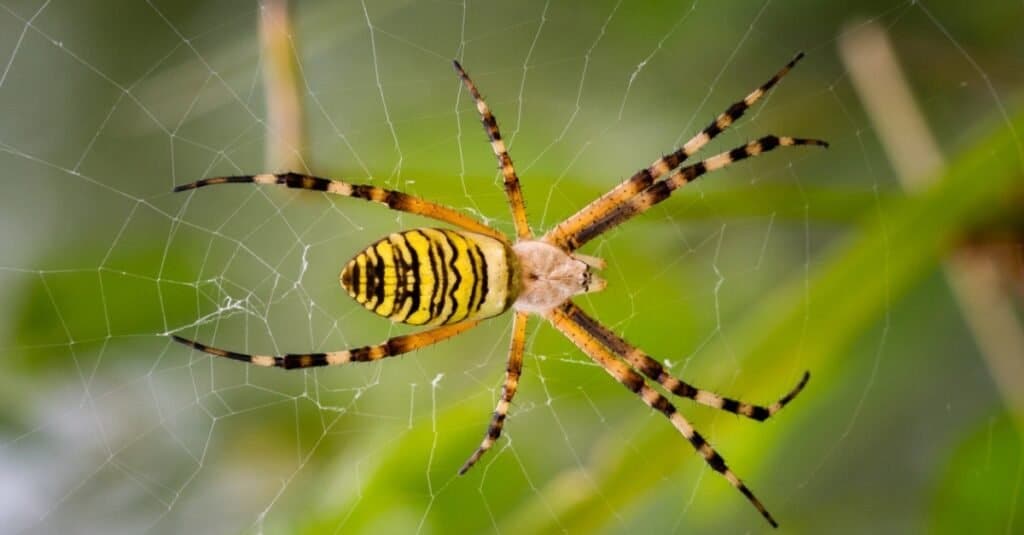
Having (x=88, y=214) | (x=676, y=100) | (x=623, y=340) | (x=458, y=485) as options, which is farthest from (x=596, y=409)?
(x=88, y=214)

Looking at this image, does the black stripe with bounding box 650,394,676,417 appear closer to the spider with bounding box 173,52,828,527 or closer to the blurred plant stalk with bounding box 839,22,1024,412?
Result: the spider with bounding box 173,52,828,527

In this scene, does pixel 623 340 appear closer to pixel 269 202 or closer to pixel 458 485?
pixel 458 485

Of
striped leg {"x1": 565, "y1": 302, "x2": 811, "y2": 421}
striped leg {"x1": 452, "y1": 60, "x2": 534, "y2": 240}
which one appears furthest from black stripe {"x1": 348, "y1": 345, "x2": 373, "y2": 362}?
striped leg {"x1": 565, "y1": 302, "x2": 811, "y2": 421}

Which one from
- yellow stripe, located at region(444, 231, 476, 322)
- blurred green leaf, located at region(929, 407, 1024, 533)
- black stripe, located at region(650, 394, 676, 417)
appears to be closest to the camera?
yellow stripe, located at region(444, 231, 476, 322)

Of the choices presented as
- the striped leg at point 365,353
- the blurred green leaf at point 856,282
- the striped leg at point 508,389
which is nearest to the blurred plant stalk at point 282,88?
the striped leg at point 365,353

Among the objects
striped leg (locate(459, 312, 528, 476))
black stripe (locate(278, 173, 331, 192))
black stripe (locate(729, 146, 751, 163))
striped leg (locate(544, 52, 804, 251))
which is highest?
black stripe (locate(278, 173, 331, 192))

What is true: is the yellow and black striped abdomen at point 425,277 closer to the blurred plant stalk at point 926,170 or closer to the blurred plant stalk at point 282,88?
the blurred plant stalk at point 282,88

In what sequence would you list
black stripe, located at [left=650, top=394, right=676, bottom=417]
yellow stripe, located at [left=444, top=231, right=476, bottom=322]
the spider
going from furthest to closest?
black stripe, located at [left=650, top=394, right=676, bottom=417] → yellow stripe, located at [left=444, top=231, right=476, bottom=322] → the spider
